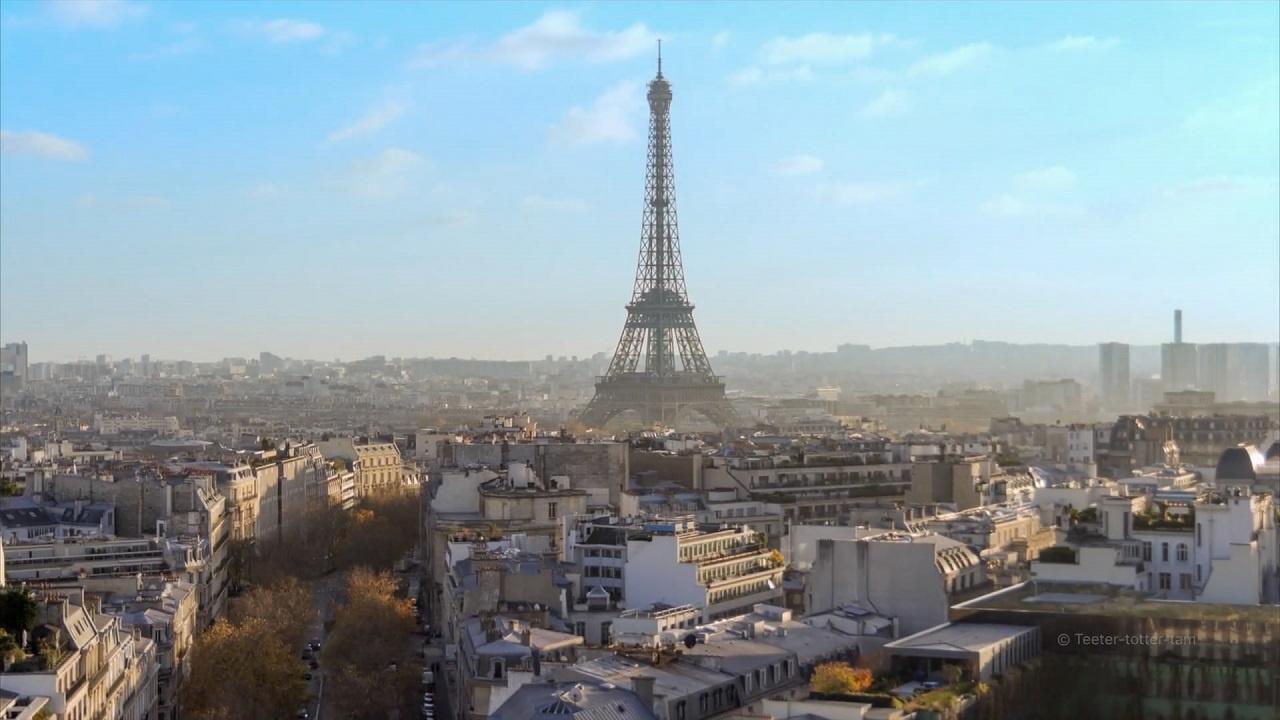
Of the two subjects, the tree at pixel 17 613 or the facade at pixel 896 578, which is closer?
the tree at pixel 17 613

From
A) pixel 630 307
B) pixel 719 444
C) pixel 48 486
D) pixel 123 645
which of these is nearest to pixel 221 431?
pixel 630 307

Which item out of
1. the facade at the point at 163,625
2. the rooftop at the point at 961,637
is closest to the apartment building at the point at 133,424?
the facade at the point at 163,625

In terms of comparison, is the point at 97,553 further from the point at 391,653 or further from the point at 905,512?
the point at 905,512

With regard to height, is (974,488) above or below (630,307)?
below

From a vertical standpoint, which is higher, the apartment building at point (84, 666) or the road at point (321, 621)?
the apartment building at point (84, 666)

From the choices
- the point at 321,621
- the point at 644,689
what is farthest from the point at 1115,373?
the point at 644,689

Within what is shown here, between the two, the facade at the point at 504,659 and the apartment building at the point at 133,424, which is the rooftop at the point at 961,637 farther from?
the apartment building at the point at 133,424
